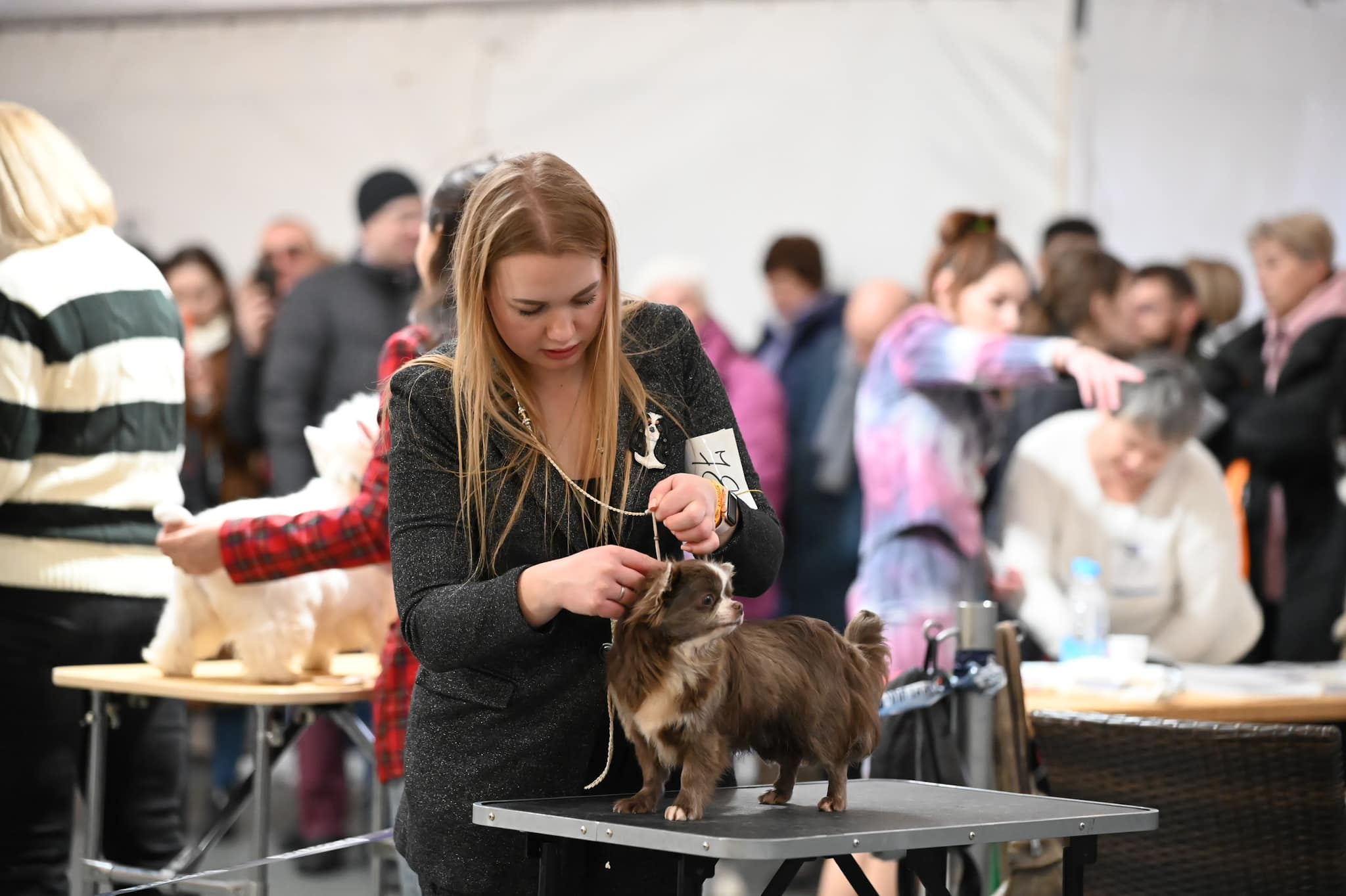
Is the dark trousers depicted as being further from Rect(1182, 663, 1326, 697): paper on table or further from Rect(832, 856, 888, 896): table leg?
Rect(1182, 663, 1326, 697): paper on table

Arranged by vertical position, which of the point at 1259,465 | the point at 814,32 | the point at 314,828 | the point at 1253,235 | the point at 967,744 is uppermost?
the point at 814,32

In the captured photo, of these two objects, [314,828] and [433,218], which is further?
[314,828]

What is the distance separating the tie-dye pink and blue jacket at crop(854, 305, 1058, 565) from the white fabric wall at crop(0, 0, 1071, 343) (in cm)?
220

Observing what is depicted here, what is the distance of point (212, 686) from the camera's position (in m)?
2.96

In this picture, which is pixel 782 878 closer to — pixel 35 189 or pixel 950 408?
pixel 35 189

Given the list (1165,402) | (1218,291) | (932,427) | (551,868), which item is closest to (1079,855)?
(551,868)

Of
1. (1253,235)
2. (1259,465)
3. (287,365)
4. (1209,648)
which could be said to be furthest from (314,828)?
(1253,235)

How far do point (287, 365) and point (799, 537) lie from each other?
193 centimetres

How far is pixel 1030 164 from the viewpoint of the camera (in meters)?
6.22

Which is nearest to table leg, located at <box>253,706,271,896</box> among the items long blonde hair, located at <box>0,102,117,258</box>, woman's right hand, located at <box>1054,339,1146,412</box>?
long blonde hair, located at <box>0,102,117,258</box>

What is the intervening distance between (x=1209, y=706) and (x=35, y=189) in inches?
101

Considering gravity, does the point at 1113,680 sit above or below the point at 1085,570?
below

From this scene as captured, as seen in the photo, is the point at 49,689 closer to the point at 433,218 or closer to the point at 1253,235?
the point at 433,218

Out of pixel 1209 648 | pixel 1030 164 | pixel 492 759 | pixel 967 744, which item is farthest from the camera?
pixel 1030 164
